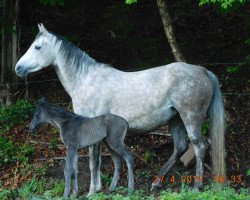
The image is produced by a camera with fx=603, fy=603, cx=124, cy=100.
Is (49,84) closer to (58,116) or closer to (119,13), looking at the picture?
(119,13)

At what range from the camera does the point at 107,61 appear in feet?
41.9

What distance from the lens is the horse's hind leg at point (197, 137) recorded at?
326 inches

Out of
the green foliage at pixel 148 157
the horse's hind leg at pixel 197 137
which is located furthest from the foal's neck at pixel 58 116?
the green foliage at pixel 148 157

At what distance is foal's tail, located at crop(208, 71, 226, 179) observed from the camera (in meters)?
8.37

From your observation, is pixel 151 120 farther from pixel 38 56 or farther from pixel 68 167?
pixel 38 56

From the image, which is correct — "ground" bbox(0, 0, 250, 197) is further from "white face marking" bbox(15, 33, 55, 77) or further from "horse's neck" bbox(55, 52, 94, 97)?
"white face marking" bbox(15, 33, 55, 77)

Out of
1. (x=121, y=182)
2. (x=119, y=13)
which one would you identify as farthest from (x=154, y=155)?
(x=119, y=13)

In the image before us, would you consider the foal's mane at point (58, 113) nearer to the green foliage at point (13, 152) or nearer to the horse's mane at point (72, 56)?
the horse's mane at point (72, 56)

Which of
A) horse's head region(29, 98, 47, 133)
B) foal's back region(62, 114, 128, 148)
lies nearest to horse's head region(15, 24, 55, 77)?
horse's head region(29, 98, 47, 133)

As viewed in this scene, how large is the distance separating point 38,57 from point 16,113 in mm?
3215

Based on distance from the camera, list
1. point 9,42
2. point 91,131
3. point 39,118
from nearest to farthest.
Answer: point 91,131 < point 39,118 < point 9,42

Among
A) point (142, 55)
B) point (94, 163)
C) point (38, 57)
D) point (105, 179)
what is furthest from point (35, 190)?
point (142, 55)

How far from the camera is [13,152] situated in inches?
413

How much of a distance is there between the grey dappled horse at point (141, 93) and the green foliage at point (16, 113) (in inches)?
120
